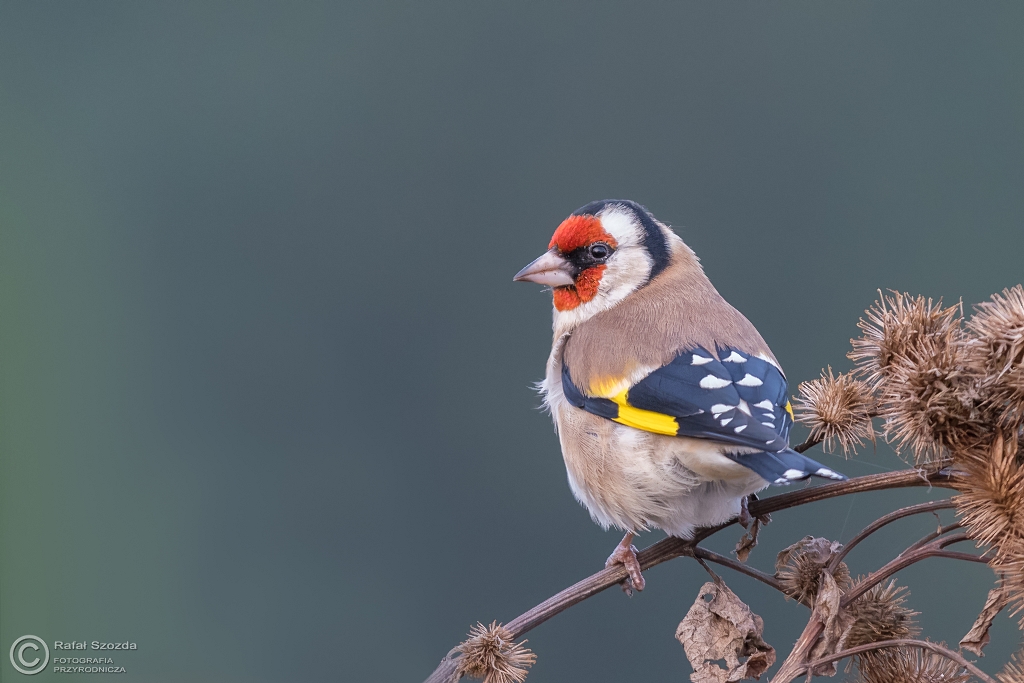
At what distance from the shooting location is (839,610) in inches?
36.7

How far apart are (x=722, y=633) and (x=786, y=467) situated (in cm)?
24

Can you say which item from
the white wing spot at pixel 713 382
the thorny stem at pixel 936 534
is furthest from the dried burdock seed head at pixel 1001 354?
the white wing spot at pixel 713 382

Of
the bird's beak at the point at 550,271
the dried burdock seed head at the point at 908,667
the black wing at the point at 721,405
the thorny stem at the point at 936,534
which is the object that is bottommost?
the dried burdock seed head at the point at 908,667

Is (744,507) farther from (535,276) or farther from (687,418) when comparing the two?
(535,276)

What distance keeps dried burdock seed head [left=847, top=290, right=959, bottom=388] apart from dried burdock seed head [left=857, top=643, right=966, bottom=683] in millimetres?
293

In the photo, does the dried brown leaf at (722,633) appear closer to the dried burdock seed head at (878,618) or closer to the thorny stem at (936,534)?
the dried burdock seed head at (878,618)

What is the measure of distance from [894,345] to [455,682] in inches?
23.2

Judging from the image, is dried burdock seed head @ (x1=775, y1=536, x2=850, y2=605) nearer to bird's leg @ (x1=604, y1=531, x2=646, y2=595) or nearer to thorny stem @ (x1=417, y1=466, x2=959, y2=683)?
thorny stem @ (x1=417, y1=466, x2=959, y2=683)

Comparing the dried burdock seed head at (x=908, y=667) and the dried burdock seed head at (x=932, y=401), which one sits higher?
the dried burdock seed head at (x=932, y=401)

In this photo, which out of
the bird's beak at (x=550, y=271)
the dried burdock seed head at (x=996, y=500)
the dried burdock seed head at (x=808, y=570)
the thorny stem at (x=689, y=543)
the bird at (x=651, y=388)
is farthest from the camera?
the bird's beak at (x=550, y=271)

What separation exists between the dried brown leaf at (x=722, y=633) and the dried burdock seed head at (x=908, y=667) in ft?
0.38

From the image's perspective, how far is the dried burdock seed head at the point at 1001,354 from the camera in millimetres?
807

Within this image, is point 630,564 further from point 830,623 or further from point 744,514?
point 830,623

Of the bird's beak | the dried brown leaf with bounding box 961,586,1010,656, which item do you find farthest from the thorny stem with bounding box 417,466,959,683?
the bird's beak
